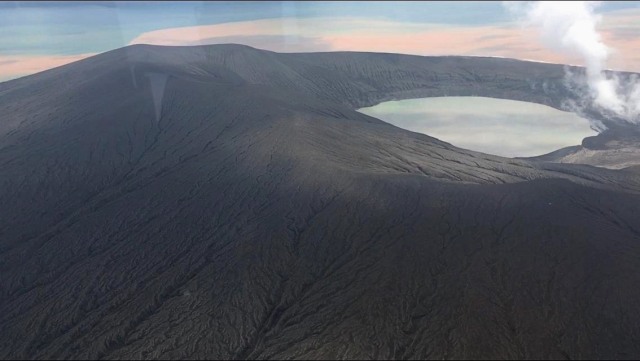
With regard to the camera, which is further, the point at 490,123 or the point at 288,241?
the point at 490,123

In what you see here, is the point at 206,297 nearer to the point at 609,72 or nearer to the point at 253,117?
the point at 253,117

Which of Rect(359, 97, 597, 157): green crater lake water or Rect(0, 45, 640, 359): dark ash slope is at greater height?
Rect(0, 45, 640, 359): dark ash slope

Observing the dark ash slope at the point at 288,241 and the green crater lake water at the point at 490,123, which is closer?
the dark ash slope at the point at 288,241

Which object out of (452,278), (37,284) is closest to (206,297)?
(37,284)

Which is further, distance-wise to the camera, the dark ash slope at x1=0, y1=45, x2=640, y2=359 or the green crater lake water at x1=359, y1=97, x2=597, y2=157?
the green crater lake water at x1=359, y1=97, x2=597, y2=157

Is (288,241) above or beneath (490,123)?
above
